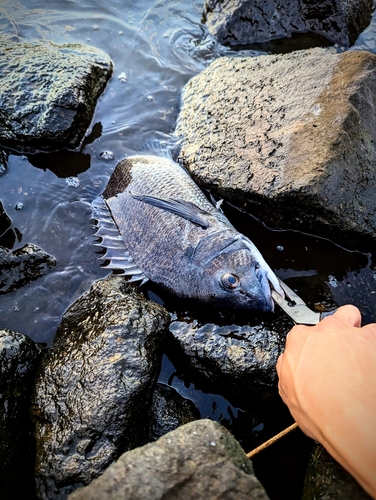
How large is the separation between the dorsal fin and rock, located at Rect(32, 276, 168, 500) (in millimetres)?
490

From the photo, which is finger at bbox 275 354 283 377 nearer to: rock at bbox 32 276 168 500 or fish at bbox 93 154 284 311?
fish at bbox 93 154 284 311

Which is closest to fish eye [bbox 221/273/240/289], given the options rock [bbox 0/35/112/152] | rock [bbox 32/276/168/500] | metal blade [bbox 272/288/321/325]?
metal blade [bbox 272/288/321/325]

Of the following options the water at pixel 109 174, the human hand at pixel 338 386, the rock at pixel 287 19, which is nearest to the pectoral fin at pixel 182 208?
the water at pixel 109 174

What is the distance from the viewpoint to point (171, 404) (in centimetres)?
344

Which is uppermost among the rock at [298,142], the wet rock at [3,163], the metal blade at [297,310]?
the rock at [298,142]

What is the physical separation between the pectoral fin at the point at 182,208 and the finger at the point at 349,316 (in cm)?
140

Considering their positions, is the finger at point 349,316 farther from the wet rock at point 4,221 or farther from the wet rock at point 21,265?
the wet rock at point 4,221

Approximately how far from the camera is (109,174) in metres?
4.95

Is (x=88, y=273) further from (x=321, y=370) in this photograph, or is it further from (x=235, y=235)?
(x=321, y=370)

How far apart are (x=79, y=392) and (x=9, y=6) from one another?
606 cm

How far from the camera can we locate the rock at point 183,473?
2.27m

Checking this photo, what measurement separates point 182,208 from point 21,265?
1.69 metres

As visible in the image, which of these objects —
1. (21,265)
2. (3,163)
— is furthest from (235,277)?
(3,163)

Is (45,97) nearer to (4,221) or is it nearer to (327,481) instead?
(4,221)
